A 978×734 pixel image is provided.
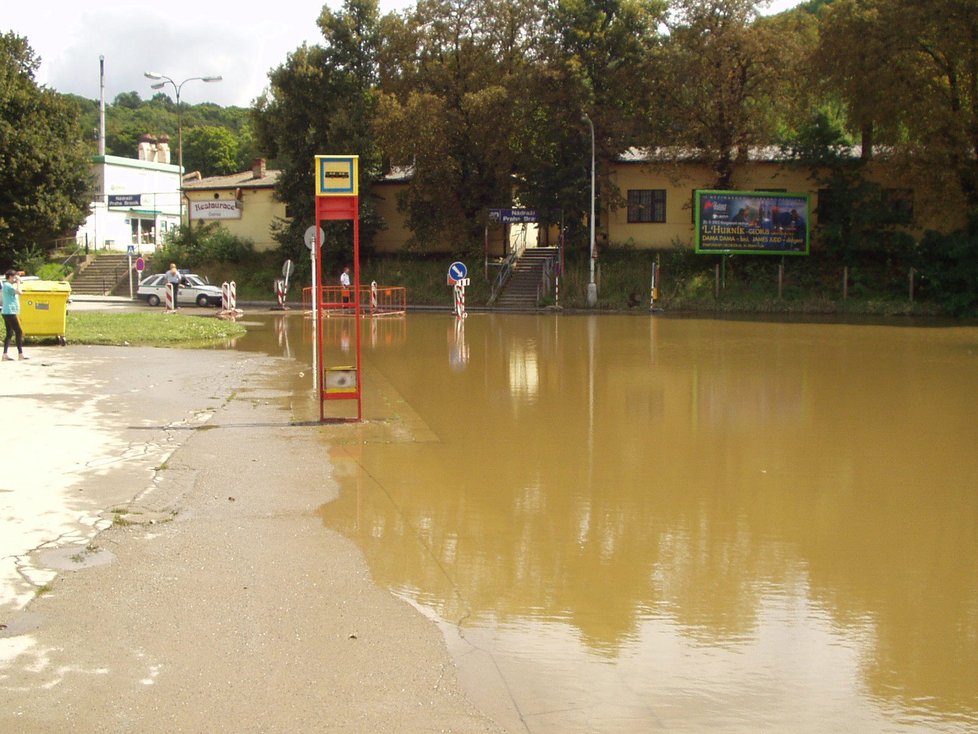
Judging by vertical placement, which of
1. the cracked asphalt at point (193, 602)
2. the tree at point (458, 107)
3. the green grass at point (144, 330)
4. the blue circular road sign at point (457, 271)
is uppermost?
the tree at point (458, 107)

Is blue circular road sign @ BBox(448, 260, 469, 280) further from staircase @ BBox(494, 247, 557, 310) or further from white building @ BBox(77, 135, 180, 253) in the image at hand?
white building @ BBox(77, 135, 180, 253)

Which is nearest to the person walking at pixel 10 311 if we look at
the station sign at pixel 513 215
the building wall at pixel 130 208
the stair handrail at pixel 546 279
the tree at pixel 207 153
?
the stair handrail at pixel 546 279

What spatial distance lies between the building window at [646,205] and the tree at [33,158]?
2744 cm

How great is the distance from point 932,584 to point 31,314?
18.7 metres

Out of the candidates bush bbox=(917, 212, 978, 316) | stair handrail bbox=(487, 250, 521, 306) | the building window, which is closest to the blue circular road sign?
stair handrail bbox=(487, 250, 521, 306)

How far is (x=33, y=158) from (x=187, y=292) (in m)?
12.1

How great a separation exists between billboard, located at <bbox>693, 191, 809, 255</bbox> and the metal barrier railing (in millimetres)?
12722

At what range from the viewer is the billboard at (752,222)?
39.7 meters

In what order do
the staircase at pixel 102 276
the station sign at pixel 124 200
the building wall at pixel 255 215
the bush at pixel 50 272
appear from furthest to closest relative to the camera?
the building wall at pixel 255 215, the station sign at pixel 124 200, the staircase at pixel 102 276, the bush at pixel 50 272

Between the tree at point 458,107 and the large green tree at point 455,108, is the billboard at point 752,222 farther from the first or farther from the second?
the large green tree at point 455,108

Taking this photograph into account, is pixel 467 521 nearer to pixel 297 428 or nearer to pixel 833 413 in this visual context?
pixel 297 428

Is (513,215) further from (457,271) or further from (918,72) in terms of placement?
(918,72)

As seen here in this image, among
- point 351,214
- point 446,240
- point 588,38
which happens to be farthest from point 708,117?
point 351,214

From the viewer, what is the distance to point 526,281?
142ft
